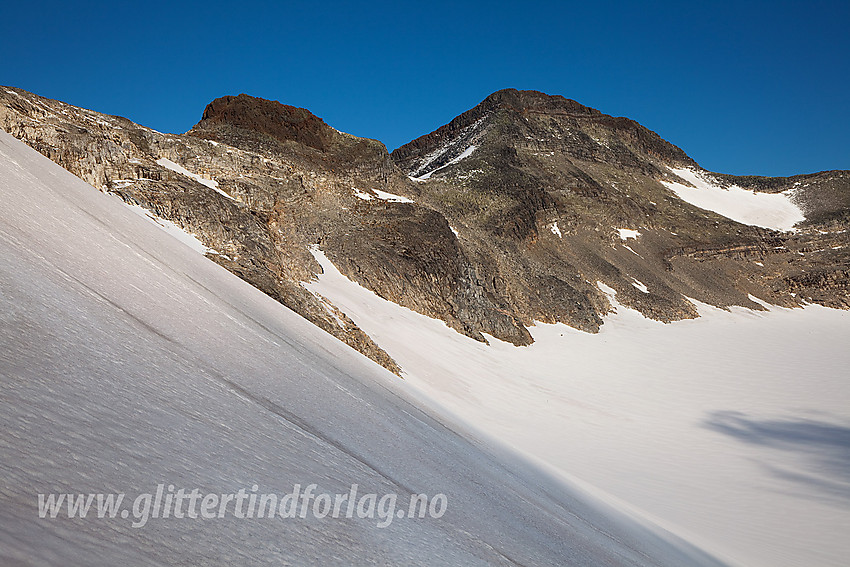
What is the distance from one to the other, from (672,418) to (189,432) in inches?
652

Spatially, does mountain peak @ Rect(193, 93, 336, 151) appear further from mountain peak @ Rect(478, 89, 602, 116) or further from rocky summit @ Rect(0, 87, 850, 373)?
mountain peak @ Rect(478, 89, 602, 116)

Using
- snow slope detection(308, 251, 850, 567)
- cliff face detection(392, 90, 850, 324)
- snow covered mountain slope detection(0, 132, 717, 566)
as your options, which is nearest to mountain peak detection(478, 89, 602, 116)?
cliff face detection(392, 90, 850, 324)

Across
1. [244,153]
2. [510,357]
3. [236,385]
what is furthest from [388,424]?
[244,153]

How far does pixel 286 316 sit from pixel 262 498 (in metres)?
6.12

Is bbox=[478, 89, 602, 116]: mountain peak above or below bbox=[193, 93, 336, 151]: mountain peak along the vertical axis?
above

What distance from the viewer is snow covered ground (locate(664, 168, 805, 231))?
2477 inches

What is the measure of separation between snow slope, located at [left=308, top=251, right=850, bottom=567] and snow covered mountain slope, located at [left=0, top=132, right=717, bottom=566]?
14.5 feet

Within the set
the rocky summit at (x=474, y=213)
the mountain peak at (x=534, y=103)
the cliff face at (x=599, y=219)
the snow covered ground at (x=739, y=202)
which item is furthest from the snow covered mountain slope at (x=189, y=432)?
the mountain peak at (x=534, y=103)

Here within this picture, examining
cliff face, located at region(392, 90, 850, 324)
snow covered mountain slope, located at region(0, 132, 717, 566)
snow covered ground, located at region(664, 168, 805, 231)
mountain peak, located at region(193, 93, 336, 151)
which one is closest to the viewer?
snow covered mountain slope, located at region(0, 132, 717, 566)

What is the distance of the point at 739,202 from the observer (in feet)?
224

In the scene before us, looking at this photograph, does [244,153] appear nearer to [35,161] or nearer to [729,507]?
[35,161]

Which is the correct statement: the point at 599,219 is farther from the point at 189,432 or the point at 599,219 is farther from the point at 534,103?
the point at 189,432

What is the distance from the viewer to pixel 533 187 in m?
43.3

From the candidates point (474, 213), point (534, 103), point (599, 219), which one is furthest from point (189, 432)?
point (534, 103)
